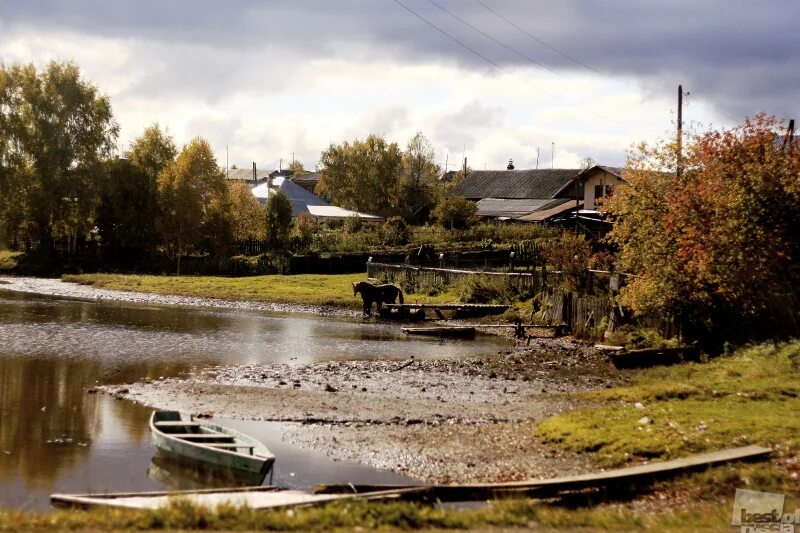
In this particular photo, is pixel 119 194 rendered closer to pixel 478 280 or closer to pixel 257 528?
pixel 478 280

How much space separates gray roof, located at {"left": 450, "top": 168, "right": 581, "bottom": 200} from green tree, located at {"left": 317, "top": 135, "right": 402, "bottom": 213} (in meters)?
13.1

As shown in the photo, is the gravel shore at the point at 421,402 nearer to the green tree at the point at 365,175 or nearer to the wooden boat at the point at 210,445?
the wooden boat at the point at 210,445

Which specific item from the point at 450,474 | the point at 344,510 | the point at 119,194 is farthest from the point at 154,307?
the point at 344,510

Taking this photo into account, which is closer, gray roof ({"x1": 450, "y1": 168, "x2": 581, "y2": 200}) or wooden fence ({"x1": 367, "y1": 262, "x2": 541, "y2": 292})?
wooden fence ({"x1": 367, "y1": 262, "x2": 541, "y2": 292})

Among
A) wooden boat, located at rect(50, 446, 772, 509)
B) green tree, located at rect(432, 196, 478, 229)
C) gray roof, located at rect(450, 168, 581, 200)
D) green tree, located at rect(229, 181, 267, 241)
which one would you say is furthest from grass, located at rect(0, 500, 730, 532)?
gray roof, located at rect(450, 168, 581, 200)

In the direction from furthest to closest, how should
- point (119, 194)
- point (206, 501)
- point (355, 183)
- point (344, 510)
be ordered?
point (355, 183), point (119, 194), point (206, 501), point (344, 510)

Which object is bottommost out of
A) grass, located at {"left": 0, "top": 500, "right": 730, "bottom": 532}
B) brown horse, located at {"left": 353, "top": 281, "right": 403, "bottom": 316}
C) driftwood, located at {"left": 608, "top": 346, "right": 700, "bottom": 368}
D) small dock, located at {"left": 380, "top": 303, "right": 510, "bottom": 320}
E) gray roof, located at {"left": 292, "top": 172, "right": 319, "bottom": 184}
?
grass, located at {"left": 0, "top": 500, "right": 730, "bottom": 532}

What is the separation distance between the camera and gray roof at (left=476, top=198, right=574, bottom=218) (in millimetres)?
97000

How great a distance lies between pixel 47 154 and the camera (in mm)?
77250

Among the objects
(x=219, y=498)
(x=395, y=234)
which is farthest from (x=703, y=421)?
(x=395, y=234)

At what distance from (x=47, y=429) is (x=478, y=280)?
3085cm

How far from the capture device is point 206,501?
12.4 metres

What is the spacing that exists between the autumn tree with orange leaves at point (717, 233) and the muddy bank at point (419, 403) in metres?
3.57

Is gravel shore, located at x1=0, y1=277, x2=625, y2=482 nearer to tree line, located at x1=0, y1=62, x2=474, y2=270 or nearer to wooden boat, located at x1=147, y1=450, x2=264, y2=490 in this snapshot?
wooden boat, located at x1=147, y1=450, x2=264, y2=490
